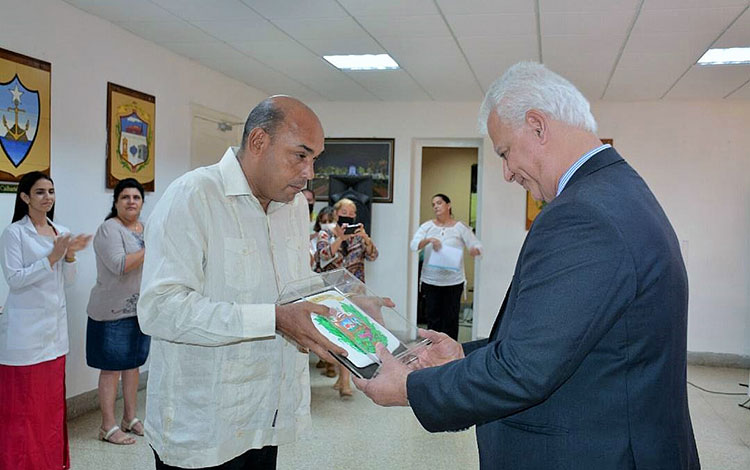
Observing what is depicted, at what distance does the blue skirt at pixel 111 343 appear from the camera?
13.5 feet

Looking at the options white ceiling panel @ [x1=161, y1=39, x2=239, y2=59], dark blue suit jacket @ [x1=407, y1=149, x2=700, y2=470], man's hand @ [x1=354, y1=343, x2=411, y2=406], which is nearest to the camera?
dark blue suit jacket @ [x1=407, y1=149, x2=700, y2=470]

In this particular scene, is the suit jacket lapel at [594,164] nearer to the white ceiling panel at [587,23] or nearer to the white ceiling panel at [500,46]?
the white ceiling panel at [587,23]

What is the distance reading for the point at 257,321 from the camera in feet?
5.43

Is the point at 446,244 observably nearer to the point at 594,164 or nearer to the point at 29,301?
the point at 29,301

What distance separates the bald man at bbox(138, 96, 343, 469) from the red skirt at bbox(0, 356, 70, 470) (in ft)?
6.20

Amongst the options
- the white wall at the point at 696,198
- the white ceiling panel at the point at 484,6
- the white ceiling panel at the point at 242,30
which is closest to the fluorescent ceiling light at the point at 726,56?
the white wall at the point at 696,198

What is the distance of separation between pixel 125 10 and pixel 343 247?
2583 millimetres

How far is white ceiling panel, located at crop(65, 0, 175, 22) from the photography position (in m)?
4.31

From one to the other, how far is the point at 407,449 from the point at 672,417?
314cm

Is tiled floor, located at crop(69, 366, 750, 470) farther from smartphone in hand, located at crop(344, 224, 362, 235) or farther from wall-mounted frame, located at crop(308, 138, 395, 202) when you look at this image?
wall-mounted frame, located at crop(308, 138, 395, 202)

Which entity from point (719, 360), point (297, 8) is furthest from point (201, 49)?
point (719, 360)

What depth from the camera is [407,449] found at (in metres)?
4.21

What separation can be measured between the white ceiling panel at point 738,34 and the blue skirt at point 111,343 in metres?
4.37

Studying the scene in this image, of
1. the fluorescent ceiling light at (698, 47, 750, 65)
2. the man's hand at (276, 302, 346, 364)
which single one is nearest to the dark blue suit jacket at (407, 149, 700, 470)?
the man's hand at (276, 302, 346, 364)
